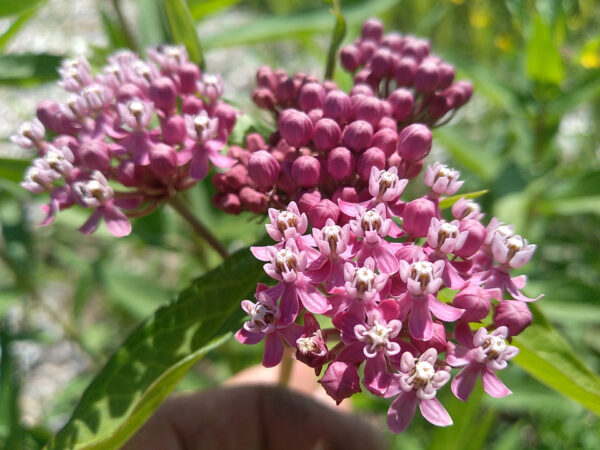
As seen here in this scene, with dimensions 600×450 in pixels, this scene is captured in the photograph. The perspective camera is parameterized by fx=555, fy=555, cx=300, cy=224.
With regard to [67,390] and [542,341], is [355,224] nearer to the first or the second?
[542,341]

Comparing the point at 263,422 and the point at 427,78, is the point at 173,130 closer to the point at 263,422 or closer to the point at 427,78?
the point at 427,78

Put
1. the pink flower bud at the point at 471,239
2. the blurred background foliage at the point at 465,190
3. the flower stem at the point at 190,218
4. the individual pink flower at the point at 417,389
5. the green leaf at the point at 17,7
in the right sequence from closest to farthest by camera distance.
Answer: the individual pink flower at the point at 417,389
the pink flower bud at the point at 471,239
the flower stem at the point at 190,218
the green leaf at the point at 17,7
the blurred background foliage at the point at 465,190

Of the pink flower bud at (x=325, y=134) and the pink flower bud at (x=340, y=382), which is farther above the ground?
the pink flower bud at (x=325, y=134)

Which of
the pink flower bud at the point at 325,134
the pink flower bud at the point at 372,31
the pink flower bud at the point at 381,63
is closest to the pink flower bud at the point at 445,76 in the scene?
the pink flower bud at the point at 381,63

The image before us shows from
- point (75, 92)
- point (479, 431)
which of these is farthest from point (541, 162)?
point (75, 92)

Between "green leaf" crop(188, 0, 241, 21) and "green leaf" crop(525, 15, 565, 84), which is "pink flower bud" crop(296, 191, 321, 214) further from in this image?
"green leaf" crop(525, 15, 565, 84)

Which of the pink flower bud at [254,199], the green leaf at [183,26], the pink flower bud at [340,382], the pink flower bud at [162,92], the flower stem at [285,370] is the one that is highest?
→ the green leaf at [183,26]

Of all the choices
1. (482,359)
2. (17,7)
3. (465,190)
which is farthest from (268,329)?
(465,190)

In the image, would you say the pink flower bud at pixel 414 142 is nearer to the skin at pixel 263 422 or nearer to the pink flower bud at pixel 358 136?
the pink flower bud at pixel 358 136
